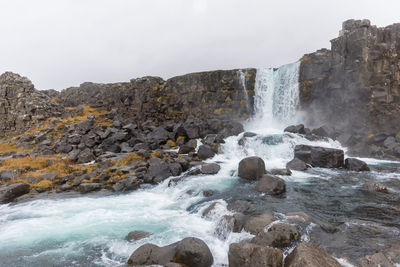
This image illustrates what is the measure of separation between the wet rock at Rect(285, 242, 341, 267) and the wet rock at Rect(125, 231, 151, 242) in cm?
588

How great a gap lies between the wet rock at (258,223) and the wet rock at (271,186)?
4.03 m

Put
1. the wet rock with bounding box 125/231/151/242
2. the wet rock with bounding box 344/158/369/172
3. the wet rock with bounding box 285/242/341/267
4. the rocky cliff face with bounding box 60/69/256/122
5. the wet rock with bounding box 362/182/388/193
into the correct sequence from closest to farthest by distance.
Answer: the wet rock with bounding box 285/242/341/267 < the wet rock with bounding box 125/231/151/242 < the wet rock with bounding box 362/182/388/193 < the wet rock with bounding box 344/158/369/172 < the rocky cliff face with bounding box 60/69/256/122

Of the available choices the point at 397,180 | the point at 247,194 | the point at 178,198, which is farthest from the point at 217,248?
the point at 397,180

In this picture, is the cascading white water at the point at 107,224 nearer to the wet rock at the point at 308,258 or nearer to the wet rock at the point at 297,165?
the wet rock at the point at 297,165

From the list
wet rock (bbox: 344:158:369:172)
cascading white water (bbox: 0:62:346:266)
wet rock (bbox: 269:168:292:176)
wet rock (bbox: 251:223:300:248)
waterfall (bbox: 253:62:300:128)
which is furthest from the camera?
waterfall (bbox: 253:62:300:128)

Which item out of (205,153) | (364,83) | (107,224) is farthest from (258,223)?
(364,83)

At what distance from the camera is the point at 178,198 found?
14.8m

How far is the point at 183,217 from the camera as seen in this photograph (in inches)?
462

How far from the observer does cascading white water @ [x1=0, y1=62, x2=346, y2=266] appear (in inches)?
337

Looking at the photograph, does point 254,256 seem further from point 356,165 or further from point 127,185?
point 356,165

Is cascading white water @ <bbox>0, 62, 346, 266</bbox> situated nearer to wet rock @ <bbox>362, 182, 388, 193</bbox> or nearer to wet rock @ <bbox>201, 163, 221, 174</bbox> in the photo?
wet rock @ <bbox>201, 163, 221, 174</bbox>

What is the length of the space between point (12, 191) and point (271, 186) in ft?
56.9

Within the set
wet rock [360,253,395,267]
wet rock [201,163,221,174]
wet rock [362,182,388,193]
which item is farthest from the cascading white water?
wet rock [362,182,388,193]

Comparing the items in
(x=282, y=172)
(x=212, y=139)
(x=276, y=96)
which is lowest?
(x=282, y=172)
